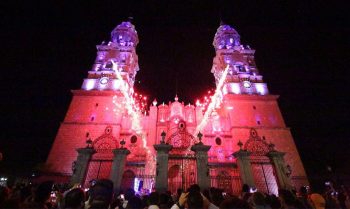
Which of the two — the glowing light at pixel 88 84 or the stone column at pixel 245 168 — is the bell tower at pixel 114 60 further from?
the stone column at pixel 245 168

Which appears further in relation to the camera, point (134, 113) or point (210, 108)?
point (210, 108)

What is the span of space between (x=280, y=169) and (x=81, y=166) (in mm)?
14022

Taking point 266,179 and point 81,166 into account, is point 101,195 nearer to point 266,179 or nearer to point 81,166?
point 81,166

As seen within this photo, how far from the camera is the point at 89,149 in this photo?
570 inches

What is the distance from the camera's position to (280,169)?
1472 centimetres

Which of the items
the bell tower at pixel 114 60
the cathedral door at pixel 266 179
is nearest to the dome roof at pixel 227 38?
the bell tower at pixel 114 60

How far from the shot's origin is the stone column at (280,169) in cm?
1409

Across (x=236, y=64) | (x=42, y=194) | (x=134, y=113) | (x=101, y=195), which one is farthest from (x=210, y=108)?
(x=101, y=195)

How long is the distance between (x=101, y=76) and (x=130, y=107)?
7.22 metres

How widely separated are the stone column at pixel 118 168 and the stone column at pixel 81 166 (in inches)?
74.2

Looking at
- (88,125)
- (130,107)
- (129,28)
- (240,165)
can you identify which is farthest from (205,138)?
(129,28)

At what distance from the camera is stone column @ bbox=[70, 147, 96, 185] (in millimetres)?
13427

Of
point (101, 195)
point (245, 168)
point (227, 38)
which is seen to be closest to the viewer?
point (101, 195)

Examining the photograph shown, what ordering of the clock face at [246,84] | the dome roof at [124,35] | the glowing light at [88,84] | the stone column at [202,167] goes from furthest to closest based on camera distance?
the dome roof at [124,35] → the clock face at [246,84] → the glowing light at [88,84] → the stone column at [202,167]
